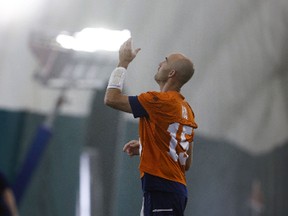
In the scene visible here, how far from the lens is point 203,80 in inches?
214

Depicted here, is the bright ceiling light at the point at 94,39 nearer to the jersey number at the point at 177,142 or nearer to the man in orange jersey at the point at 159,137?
the man in orange jersey at the point at 159,137

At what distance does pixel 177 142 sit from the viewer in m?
3.58

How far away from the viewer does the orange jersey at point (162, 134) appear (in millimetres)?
3521

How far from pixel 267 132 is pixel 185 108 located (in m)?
2.64

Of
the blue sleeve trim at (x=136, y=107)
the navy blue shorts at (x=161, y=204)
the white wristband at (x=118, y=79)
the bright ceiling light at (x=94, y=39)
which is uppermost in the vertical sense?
the bright ceiling light at (x=94, y=39)

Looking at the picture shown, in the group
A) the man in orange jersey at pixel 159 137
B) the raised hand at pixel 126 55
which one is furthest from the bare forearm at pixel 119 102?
the raised hand at pixel 126 55

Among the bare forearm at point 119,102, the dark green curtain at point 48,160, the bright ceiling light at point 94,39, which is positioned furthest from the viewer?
the bright ceiling light at point 94,39

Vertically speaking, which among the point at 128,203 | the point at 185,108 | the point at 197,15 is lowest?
the point at 128,203

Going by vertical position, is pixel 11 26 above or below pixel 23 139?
above

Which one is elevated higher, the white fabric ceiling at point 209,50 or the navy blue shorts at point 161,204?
the white fabric ceiling at point 209,50

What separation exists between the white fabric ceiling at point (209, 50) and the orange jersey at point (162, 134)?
1.16m

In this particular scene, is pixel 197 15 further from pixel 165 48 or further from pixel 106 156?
pixel 106 156

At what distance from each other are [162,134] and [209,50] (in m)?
2.04

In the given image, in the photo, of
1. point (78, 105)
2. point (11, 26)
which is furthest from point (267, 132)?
point (11, 26)
